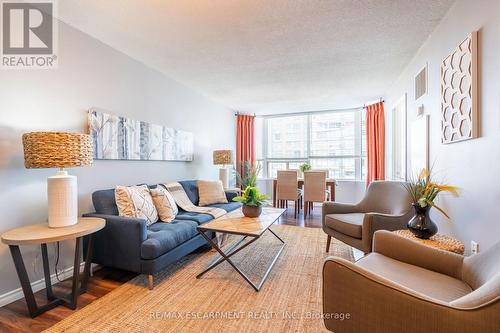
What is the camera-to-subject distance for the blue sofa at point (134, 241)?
6.23ft

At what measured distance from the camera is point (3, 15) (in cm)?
178

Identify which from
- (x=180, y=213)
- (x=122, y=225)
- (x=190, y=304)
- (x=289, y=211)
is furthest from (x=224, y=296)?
(x=289, y=211)

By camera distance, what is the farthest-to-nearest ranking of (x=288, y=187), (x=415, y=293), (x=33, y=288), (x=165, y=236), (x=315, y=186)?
(x=288, y=187), (x=315, y=186), (x=165, y=236), (x=33, y=288), (x=415, y=293)

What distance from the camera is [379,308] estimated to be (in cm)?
93

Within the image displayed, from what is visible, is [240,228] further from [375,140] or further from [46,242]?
[375,140]

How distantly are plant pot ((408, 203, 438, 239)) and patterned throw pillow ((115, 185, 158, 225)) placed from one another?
2.39m

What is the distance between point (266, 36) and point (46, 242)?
252cm

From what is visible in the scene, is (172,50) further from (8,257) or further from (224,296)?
(224,296)

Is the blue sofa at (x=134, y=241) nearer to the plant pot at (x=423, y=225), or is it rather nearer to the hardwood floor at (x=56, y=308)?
the hardwood floor at (x=56, y=308)

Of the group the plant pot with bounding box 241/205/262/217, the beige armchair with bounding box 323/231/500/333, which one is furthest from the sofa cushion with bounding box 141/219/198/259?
the beige armchair with bounding box 323/231/500/333

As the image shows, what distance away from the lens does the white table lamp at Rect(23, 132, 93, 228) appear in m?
1.60

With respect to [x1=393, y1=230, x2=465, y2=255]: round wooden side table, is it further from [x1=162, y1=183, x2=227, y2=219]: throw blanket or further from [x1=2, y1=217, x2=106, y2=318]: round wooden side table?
[x1=2, y1=217, x2=106, y2=318]: round wooden side table

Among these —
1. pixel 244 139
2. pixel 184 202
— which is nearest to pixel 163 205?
pixel 184 202

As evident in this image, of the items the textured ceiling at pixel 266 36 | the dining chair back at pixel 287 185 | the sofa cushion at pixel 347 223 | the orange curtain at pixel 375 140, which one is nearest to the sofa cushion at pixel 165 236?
the sofa cushion at pixel 347 223
